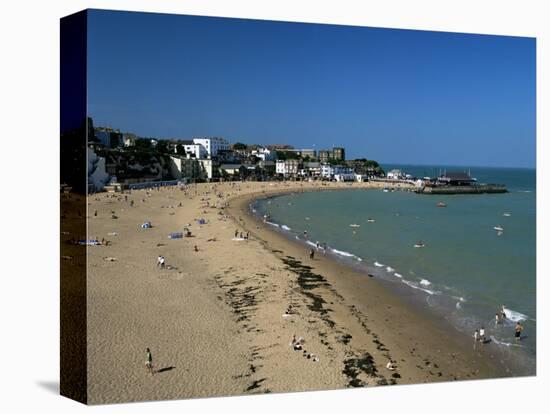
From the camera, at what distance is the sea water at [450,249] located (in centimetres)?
1129

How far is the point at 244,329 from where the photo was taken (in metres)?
9.20

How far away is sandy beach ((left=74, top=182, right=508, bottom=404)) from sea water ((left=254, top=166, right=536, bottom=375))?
95 cm

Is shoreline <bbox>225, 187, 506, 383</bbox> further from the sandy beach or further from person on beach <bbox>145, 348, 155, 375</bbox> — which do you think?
person on beach <bbox>145, 348, 155, 375</bbox>

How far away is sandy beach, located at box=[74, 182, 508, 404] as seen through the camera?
7457 millimetres

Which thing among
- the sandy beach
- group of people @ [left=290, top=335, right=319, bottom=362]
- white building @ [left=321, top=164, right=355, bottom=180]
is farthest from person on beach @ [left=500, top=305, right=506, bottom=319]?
white building @ [left=321, top=164, right=355, bottom=180]

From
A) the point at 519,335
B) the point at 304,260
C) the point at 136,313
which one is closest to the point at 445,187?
the point at 304,260

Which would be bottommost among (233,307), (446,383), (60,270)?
(446,383)

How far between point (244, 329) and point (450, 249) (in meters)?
11.6

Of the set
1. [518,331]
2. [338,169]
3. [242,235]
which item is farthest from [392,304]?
[242,235]

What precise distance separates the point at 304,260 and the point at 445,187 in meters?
Result: 31.8

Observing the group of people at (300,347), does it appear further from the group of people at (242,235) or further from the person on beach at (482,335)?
the group of people at (242,235)

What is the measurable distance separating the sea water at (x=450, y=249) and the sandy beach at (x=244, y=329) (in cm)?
95
